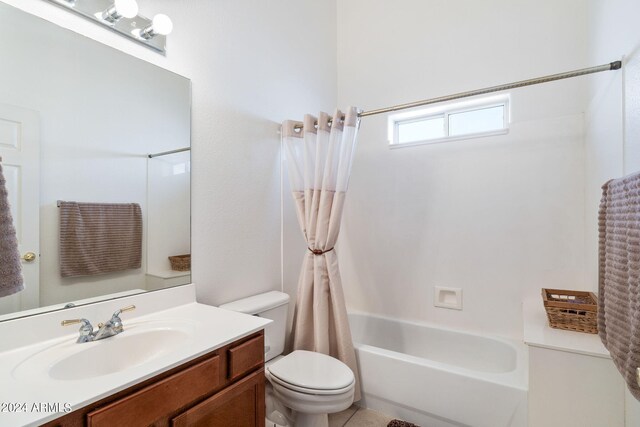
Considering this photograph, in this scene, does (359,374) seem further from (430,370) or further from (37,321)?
(37,321)

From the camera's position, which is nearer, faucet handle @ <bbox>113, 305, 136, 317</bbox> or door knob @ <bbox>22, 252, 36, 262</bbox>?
door knob @ <bbox>22, 252, 36, 262</bbox>

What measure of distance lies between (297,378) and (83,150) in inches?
53.4

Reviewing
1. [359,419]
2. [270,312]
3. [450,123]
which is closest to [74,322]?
[270,312]

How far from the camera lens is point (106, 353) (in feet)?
3.37

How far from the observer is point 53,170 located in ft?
3.52

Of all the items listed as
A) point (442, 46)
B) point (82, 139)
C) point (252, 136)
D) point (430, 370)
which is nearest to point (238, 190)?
point (252, 136)

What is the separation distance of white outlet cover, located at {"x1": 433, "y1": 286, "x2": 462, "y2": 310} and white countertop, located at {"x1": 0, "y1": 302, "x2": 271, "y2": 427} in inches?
61.4

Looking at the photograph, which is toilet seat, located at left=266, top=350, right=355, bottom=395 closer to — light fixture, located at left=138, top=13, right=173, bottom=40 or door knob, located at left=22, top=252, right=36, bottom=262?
door knob, located at left=22, top=252, right=36, bottom=262

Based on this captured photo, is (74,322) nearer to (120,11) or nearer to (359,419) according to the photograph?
(120,11)

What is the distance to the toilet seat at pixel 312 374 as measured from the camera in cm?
137

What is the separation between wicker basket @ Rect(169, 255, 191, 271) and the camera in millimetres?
1440

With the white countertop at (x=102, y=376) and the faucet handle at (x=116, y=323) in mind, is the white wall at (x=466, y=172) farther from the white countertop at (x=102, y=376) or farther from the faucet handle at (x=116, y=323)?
the faucet handle at (x=116, y=323)

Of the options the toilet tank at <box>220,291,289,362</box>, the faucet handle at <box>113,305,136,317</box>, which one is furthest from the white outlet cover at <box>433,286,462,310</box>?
the faucet handle at <box>113,305,136,317</box>

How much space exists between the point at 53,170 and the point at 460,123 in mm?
2491
